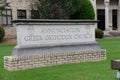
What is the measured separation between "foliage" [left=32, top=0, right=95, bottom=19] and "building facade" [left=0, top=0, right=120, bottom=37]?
76.4 inches

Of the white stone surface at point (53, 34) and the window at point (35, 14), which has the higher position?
the window at point (35, 14)

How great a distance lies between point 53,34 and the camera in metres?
12.3

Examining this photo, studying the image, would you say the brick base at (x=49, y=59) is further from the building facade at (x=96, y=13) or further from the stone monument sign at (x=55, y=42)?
the building facade at (x=96, y=13)

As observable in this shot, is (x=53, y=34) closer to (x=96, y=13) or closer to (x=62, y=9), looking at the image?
(x=62, y=9)

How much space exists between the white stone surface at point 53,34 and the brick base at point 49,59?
0.47 m

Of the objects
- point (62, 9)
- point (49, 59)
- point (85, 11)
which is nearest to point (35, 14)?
point (62, 9)

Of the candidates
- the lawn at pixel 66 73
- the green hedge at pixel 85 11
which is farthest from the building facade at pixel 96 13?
the lawn at pixel 66 73

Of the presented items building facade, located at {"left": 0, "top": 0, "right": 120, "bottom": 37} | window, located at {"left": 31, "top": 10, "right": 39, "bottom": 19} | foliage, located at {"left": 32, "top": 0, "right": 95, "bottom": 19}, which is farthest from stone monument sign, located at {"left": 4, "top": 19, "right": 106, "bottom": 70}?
building facade, located at {"left": 0, "top": 0, "right": 120, "bottom": 37}

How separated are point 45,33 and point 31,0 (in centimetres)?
2332

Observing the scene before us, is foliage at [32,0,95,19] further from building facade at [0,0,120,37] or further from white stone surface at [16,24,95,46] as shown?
white stone surface at [16,24,95,46]

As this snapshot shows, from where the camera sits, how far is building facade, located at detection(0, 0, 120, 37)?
115ft

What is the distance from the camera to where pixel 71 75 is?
Result: 33.1 ft

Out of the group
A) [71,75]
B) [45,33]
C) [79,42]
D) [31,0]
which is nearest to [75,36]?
[79,42]

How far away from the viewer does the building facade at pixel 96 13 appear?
3519cm
